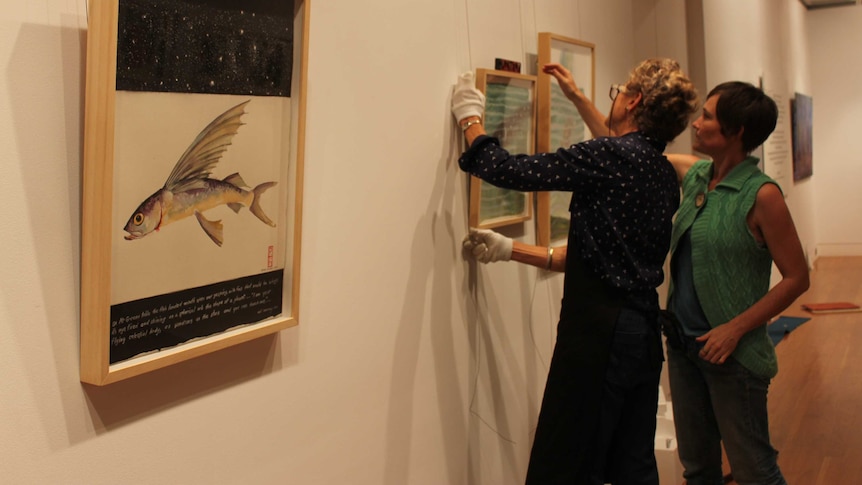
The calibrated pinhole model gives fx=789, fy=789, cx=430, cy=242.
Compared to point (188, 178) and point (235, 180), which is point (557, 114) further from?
point (188, 178)

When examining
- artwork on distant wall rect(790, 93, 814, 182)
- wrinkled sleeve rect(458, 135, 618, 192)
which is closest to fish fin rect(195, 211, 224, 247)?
wrinkled sleeve rect(458, 135, 618, 192)

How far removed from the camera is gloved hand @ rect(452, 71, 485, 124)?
7.11 ft

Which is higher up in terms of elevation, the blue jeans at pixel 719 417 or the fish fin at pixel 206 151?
the fish fin at pixel 206 151

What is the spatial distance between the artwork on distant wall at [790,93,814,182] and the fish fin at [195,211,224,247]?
25.0 ft

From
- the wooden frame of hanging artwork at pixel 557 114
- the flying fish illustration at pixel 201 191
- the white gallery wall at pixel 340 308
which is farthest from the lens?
the wooden frame of hanging artwork at pixel 557 114

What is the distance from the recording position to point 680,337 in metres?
2.33

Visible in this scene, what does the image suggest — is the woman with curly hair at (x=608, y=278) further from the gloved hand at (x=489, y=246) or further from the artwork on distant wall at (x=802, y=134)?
the artwork on distant wall at (x=802, y=134)

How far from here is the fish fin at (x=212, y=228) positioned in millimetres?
1330

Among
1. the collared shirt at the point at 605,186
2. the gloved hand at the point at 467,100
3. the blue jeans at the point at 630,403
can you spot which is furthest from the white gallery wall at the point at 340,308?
the blue jeans at the point at 630,403

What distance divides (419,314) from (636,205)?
2.09ft

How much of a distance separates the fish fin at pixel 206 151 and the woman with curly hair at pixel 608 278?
0.78m

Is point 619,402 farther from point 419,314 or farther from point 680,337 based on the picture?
point 419,314

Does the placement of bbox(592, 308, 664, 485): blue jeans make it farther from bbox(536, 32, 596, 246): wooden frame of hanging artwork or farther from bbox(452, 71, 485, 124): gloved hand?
bbox(536, 32, 596, 246): wooden frame of hanging artwork

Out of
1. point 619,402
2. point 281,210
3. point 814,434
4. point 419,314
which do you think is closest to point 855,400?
point 814,434
